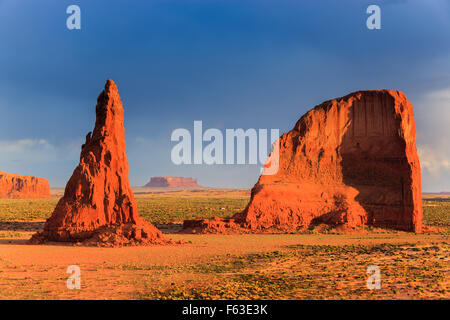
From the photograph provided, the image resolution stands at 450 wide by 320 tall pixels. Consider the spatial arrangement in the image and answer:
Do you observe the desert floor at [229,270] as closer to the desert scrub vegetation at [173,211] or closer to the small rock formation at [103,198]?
the small rock formation at [103,198]

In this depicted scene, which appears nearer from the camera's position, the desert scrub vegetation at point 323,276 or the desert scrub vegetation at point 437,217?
the desert scrub vegetation at point 323,276

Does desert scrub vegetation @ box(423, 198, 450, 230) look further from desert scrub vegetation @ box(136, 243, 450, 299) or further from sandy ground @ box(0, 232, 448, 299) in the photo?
desert scrub vegetation @ box(136, 243, 450, 299)

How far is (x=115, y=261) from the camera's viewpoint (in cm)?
1738

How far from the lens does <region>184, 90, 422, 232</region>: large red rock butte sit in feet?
99.1

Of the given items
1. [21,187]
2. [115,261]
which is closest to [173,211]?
[115,261]

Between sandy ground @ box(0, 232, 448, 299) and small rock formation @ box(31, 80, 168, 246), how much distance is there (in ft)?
3.82

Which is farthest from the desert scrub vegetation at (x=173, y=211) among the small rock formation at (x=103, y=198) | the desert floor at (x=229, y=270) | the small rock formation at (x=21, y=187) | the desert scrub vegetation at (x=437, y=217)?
the small rock formation at (x=21, y=187)

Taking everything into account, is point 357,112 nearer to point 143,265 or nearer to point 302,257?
point 302,257

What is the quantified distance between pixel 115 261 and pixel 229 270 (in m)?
5.22

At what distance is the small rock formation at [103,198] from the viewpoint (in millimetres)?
22328

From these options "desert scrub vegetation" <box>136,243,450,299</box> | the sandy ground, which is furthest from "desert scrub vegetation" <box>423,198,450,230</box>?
"desert scrub vegetation" <box>136,243,450,299</box>

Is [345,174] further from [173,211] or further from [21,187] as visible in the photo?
[21,187]

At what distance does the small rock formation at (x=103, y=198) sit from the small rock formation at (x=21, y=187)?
148 meters
